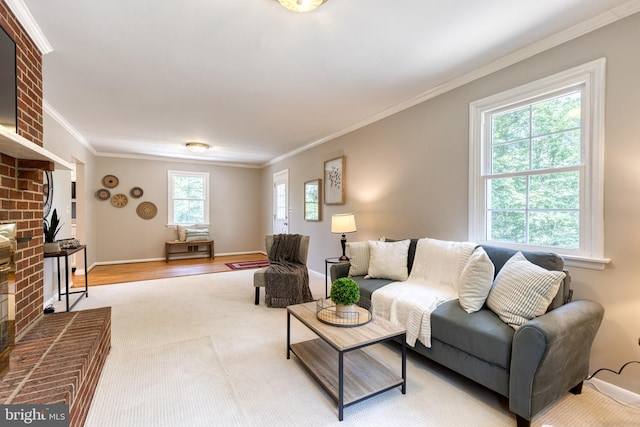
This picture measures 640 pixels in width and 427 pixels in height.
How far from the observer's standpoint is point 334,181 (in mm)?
4641

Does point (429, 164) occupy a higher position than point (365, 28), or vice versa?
point (365, 28)

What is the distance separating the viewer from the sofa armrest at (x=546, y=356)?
4.85 ft

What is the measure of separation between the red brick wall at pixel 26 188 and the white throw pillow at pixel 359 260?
2572 mm

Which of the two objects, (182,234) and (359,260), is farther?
(182,234)

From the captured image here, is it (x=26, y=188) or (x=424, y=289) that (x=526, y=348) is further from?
(x=26, y=188)

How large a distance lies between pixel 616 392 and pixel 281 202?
5.73 metres

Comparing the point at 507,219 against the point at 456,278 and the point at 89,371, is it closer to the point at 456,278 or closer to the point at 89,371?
the point at 456,278

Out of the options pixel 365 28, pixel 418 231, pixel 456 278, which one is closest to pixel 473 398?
pixel 456 278

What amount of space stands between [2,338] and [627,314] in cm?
358

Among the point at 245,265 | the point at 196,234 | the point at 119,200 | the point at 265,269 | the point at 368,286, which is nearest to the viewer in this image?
the point at 368,286

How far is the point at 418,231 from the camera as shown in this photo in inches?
127

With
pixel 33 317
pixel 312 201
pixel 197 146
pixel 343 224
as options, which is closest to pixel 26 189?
pixel 33 317

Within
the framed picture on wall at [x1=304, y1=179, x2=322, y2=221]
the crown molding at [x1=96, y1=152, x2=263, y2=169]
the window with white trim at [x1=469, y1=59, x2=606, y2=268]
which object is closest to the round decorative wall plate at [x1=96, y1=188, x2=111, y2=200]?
the crown molding at [x1=96, y1=152, x2=263, y2=169]

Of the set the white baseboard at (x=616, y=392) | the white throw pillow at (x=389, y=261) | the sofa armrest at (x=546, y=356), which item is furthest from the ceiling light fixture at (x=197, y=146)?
the white baseboard at (x=616, y=392)
